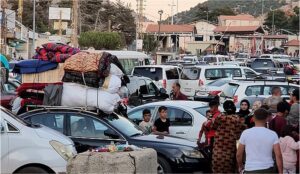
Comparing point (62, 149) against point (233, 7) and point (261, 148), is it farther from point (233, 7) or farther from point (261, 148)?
point (233, 7)

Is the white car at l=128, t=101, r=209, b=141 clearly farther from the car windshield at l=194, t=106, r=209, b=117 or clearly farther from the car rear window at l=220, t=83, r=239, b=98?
the car rear window at l=220, t=83, r=239, b=98

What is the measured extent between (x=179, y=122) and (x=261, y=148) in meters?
5.17

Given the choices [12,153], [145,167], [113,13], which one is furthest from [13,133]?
[113,13]

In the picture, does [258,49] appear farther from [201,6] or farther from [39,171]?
[39,171]

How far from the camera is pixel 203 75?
93.1 feet

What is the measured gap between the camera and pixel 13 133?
9180 mm

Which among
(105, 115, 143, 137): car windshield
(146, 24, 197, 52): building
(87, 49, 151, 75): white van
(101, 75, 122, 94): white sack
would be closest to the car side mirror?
(105, 115, 143, 137): car windshield

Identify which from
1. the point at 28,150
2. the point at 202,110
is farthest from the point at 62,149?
the point at 202,110

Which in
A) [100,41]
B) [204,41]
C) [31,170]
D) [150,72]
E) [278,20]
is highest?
[278,20]

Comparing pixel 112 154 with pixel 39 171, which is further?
pixel 39 171

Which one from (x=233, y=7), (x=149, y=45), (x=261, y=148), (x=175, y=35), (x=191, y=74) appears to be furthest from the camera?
(x=233, y=7)

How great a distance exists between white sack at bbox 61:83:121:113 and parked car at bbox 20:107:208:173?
0.21 m

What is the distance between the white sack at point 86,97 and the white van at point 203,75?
1734 centimetres

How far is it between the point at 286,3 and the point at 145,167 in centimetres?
19743
